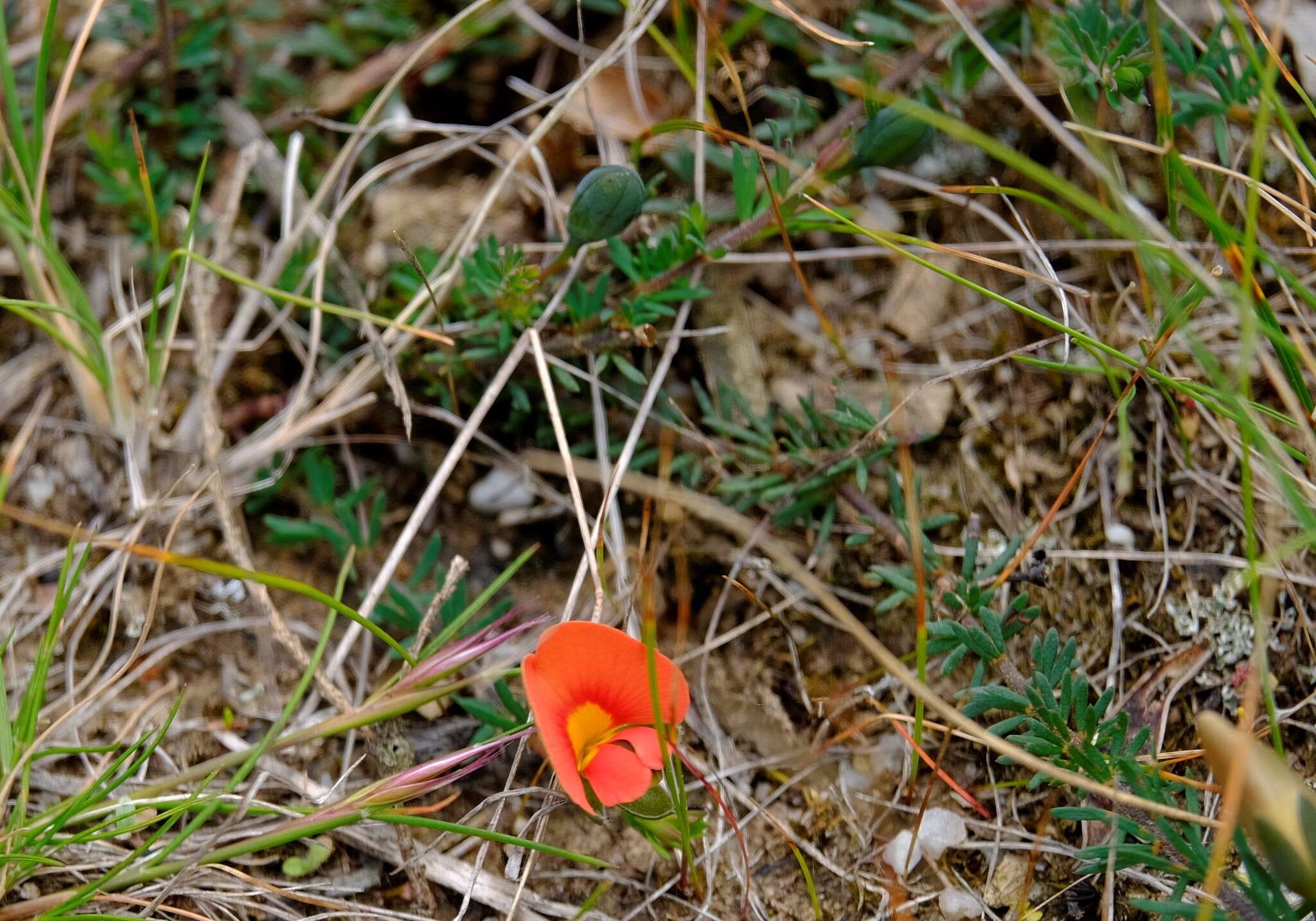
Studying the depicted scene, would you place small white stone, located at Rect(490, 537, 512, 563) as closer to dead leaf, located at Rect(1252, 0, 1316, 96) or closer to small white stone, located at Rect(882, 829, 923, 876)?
small white stone, located at Rect(882, 829, 923, 876)

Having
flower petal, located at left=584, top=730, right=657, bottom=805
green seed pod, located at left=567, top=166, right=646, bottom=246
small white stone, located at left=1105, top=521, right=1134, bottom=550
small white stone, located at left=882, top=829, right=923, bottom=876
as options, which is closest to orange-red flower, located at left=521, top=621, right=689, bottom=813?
flower petal, located at left=584, top=730, right=657, bottom=805

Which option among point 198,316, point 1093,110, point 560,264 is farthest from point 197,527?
point 1093,110

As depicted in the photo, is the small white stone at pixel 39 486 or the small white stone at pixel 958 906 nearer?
the small white stone at pixel 958 906

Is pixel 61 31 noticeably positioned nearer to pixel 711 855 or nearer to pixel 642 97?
pixel 642 97

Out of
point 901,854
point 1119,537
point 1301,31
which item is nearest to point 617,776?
point 901,854

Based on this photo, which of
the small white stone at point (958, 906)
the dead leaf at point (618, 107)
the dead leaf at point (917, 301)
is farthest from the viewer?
the dead leaf at point (618, 107)

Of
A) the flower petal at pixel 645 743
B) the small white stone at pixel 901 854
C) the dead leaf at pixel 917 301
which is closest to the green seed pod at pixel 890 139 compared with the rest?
the dead leaf at pixel 917 301

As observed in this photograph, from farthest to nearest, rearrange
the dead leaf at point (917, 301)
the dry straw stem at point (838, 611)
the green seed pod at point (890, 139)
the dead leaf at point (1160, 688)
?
the dead leaf at point (917, 301) < the green seed pod at point (890, 139) < the dead leaf at point (1160, 688) < the dry straw stem at point (838, 611)

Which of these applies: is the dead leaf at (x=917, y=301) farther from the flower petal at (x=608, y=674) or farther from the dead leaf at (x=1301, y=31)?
the flower petal at (x=608, y=674)
